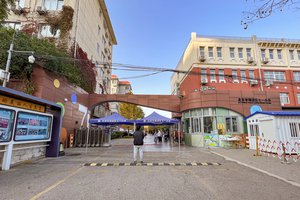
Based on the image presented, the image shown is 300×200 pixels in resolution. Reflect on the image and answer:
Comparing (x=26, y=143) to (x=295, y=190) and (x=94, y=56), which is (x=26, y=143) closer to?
(x=295, y=190)

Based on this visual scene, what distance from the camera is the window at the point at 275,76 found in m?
23.8

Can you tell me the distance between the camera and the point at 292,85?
23.9m

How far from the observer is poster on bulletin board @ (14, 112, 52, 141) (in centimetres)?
736

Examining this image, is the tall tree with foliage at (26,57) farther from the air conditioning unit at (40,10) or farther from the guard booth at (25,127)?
the air conditioning unit at (40,10)

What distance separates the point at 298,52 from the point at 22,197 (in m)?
34.2

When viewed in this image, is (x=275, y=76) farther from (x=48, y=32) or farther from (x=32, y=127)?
(x=48, y=32)

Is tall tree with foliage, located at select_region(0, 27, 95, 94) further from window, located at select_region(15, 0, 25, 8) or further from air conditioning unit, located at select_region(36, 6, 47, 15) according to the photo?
window, located at select_region(15, 0, 25, 8)

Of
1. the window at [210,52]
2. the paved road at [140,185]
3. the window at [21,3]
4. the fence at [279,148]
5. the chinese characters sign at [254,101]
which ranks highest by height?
the window at [21,3]

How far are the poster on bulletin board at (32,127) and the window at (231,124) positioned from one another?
1489cm

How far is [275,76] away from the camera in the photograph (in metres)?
24.1

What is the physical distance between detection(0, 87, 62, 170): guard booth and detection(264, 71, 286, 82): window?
2618 centimetres

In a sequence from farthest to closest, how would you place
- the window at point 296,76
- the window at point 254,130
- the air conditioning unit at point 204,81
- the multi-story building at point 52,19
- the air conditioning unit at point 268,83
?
1. the window at point 296,76
2. the air conditioning unit at point 268,83
3. the air conditioning unit at point 204,81
4. the multi-story building at point 52,19
5. the window at point 254,130

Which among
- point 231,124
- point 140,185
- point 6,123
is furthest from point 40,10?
point 231,124

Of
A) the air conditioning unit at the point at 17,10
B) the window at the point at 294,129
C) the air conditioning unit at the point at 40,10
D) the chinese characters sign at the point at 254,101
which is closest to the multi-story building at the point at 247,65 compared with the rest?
the chinese characters sign at the point at 254,101
